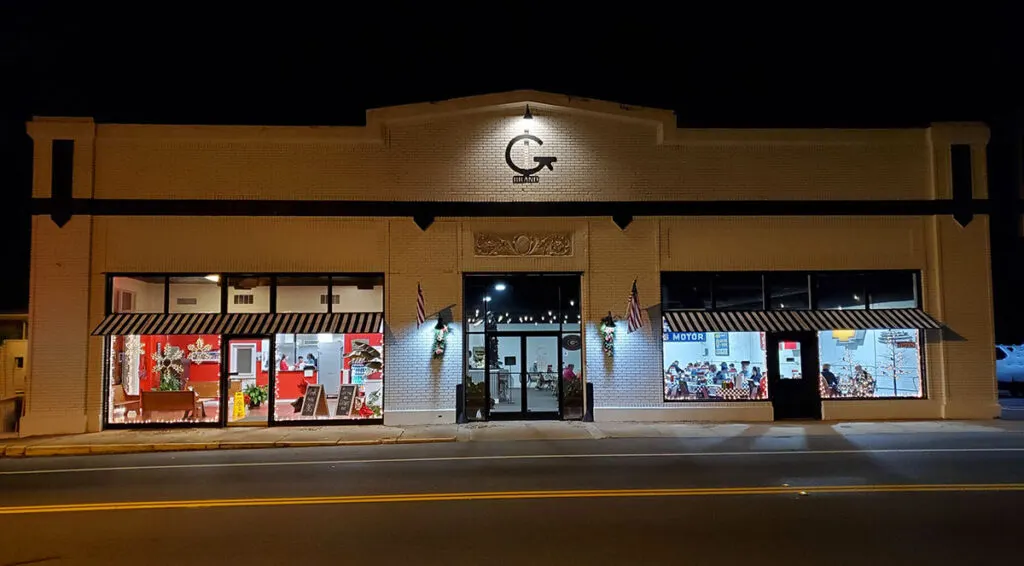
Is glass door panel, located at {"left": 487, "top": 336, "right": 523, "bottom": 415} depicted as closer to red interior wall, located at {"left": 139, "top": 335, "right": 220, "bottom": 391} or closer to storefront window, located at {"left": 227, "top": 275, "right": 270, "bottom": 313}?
storefront window, located at {"left": 227, "top": 275, "right": 270, "bottom": 313}

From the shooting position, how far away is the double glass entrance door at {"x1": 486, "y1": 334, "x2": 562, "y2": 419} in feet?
55.2

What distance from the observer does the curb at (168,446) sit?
44.2ft

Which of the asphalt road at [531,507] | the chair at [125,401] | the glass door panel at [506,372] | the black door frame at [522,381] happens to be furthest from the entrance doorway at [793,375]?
the chair at [125,401]

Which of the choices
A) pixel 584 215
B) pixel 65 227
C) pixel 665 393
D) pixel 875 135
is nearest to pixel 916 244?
pixel 875 135

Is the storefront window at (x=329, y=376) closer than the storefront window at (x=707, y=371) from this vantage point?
Yes

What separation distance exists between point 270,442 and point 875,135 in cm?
1674

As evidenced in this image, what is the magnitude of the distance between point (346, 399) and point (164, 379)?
4498 mm

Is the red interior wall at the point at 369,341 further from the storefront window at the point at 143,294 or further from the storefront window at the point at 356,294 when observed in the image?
the storefront window at the point at 143,294

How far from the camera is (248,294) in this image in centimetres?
1641

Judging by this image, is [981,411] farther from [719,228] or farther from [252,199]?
[252,199]

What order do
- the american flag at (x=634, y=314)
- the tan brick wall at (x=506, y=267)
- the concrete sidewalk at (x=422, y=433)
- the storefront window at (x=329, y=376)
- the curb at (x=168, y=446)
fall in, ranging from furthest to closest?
the storefront window at (x=329, y=376) → the american flag at (x=634, y=314) → the tan brick wall at (x=506, y=267) → the concrete sidewalk at (x=422, y=433) → the curb at (x=168, y=446)

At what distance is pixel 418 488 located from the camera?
30.1 ft

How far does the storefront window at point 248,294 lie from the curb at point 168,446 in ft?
12.2

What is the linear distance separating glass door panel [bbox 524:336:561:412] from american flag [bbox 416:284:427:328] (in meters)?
2.71
